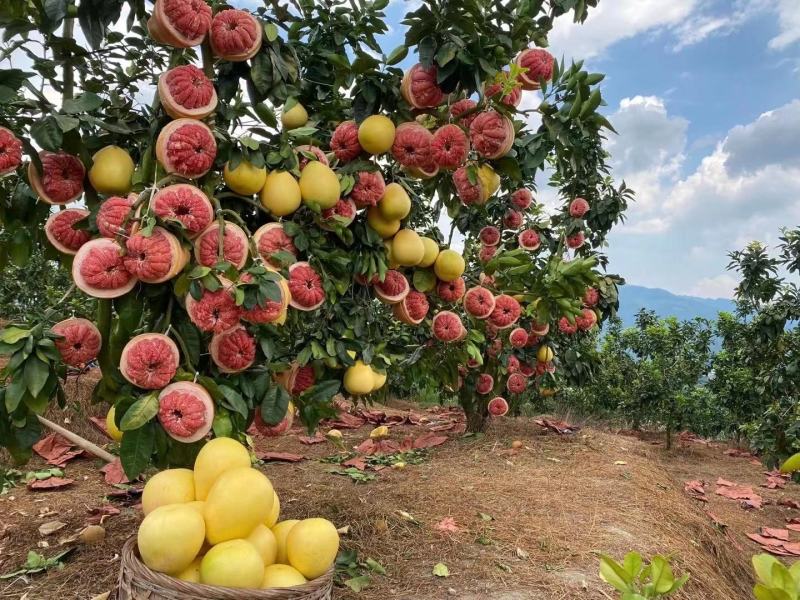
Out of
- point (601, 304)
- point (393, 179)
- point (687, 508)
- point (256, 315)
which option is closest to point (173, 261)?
point (256, 315)

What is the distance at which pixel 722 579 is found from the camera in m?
3.38

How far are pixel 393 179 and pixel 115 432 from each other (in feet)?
4.35

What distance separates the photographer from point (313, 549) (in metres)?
1.53

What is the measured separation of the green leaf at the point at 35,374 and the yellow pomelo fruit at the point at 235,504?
0.54m

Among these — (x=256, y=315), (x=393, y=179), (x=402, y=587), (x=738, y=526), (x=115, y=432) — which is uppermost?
(x=393, y=179)

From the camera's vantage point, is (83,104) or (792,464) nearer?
(792,464)

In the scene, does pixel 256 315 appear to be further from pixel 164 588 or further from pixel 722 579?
pixel 722 579

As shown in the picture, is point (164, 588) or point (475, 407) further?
point (475, 407)

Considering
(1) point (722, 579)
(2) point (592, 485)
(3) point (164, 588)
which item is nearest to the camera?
(3) point (164, 588)

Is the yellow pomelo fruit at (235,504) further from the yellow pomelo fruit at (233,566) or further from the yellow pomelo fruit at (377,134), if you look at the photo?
the yellow pomelo fruit at (377,134)

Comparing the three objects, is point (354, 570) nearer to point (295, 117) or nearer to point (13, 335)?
point (13, 335)

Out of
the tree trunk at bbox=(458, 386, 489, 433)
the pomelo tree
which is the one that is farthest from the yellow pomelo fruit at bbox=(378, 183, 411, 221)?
the tree trunk at bbox=(458, 386, 489, 433)

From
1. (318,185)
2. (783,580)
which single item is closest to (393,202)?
(318,185)

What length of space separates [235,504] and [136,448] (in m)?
0.36
